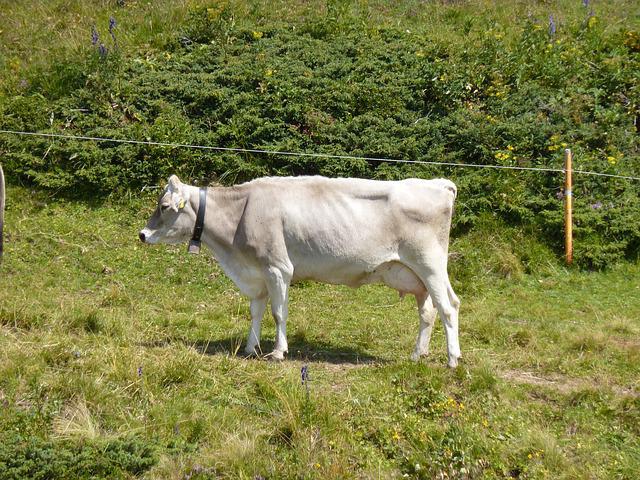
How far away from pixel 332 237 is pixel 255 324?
1.38 m

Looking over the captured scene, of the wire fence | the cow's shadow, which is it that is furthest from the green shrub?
the wire fence

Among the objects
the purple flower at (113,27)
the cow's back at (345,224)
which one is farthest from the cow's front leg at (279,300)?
the purple flower at (113,27)

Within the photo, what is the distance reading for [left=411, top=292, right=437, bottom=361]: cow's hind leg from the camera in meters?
9.52

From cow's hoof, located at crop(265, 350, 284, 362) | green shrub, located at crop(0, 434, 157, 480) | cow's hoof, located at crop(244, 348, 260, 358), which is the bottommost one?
cow's hoof, located at crop(244, 348, 260, 358)

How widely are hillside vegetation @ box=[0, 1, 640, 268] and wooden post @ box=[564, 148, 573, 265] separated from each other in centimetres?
16

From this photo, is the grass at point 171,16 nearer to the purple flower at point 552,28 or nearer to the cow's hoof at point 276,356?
the purple flower at point 552,28

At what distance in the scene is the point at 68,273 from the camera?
12711mm

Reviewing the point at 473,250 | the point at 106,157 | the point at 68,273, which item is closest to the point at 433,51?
the point at 473,250

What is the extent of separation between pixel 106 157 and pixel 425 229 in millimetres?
7650

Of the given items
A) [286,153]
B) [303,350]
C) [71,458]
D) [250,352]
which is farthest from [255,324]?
[286,153]

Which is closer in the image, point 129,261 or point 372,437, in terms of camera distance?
point 372,437

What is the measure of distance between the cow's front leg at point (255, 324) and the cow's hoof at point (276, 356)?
0.23m

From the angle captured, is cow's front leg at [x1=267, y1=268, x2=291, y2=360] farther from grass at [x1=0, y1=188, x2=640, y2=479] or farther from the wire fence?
the wire fence

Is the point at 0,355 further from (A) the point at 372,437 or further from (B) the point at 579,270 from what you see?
(B) the point at 579,270
